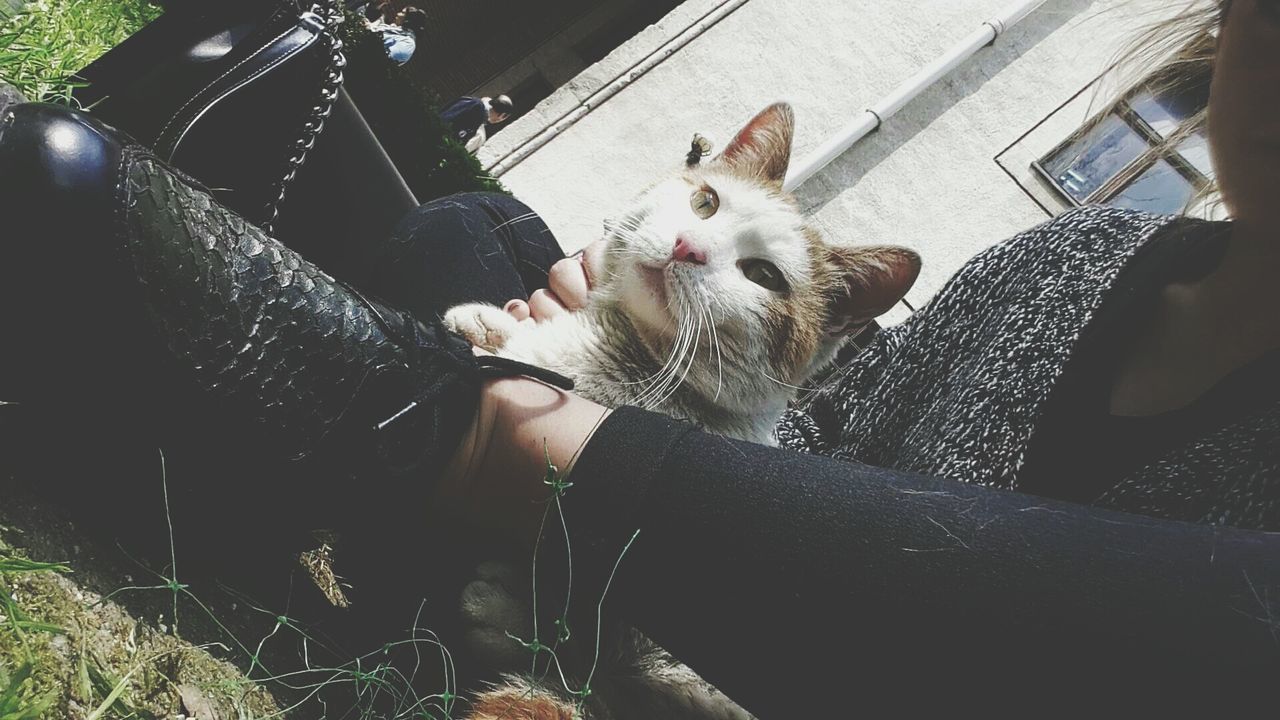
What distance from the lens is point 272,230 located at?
4.17 feet

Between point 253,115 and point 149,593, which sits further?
point 253,115

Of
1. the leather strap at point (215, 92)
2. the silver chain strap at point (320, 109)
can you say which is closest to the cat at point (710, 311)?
the silver chain strap at point (320, 109)

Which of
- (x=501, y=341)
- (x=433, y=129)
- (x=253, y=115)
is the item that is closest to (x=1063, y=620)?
(x=501, y=341)

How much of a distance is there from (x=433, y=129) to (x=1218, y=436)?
6.80ft

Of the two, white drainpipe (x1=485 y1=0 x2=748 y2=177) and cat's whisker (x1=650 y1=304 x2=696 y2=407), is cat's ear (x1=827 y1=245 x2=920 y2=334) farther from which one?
white drainpipe (x1=485 y1=0 x2=748 y2=177)

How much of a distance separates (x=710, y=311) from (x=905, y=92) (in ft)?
10.1

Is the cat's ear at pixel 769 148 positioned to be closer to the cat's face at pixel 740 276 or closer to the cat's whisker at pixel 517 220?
the cat's face at pixel 740 276

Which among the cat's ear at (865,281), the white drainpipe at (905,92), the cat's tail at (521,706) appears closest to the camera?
the cat's tail at (521,706)

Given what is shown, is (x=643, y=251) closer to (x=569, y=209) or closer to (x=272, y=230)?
(x=272, y=230)

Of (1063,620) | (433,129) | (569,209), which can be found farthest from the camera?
(569,209)

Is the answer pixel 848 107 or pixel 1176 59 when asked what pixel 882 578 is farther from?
pixel 848 107

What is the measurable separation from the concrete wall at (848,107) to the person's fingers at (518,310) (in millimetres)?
2323

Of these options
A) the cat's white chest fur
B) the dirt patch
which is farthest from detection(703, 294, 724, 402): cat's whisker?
the dirt patch

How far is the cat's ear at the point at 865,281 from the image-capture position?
1.29m
